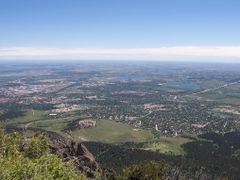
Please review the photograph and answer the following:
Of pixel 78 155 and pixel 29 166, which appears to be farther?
pixel 78 155

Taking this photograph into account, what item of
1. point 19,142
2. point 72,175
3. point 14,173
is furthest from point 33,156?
→ point 14,173

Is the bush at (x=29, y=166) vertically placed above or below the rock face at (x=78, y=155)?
above

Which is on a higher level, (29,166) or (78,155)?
(29,166)

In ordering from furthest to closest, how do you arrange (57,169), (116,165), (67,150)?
(116,165), (67,150), (57,169)

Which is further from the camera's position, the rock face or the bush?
the rock face

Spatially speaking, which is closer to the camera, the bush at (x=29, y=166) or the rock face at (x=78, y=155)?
the bush at (x=29, y=166)

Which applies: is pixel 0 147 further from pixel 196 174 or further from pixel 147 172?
pixel 196 174

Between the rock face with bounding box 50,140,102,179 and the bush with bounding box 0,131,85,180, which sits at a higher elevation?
the bush with bounding box 0,131,85,180

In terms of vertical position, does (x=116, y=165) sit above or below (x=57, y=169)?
below
